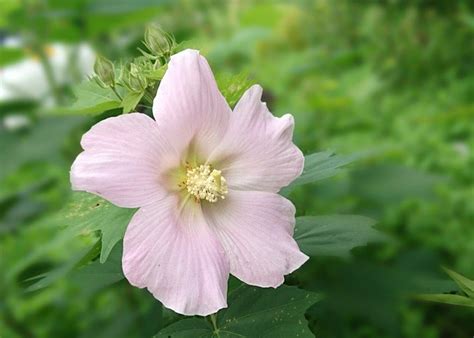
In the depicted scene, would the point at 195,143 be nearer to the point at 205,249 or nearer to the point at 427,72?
the point at 205,249

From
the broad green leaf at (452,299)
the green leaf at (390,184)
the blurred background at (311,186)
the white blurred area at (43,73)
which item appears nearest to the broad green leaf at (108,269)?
the blurred background at (311,186)

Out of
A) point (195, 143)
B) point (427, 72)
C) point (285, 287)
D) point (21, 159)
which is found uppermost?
point (195, 143)

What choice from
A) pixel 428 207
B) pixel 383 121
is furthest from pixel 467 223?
pixel 383 121

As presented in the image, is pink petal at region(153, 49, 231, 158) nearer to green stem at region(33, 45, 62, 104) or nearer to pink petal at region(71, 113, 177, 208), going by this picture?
pink petal at region(71, 113, 177, 208)

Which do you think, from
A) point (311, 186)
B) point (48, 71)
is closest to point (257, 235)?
point (311, 186)

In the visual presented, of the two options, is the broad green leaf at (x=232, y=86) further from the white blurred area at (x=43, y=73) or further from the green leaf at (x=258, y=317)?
the white blurred area at (x=43, y=73)

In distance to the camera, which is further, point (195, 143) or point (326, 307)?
point (326, 307)

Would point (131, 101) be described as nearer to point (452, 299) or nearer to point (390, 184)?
point (452, 299)

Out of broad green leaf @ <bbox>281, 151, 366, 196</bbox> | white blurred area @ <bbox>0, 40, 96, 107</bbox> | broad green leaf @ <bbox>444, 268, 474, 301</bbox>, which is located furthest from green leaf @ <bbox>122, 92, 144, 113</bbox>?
white blurred area @ <bbox>0, 40, 96, 107</bbox>
